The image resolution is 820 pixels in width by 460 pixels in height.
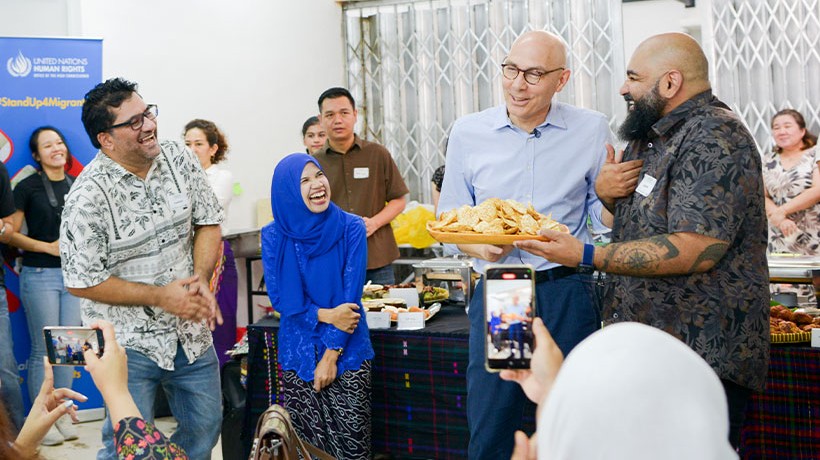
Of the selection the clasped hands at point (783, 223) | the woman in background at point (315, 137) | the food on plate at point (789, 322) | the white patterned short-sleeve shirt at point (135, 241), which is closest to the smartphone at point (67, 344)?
the white patterned short-sleeve shirt at point (135, 241)

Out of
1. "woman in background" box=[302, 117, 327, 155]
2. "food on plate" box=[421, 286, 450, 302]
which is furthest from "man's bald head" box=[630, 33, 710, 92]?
"woman in background" box=[302, 117, 327, 155]

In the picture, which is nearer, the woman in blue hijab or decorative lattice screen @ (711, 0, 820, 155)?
the woman in blue hijab

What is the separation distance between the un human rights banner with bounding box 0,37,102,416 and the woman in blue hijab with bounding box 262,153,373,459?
203 centimetres

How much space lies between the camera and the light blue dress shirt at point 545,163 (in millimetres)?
2736

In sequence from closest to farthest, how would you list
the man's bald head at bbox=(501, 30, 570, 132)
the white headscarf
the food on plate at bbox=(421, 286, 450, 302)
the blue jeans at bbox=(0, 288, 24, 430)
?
the white headscarf < the man's bald head at bbox=(501, 30, 570, 132) < the food on plate at bbox=(421, 286, 450, 302) < the blue jeans at bbox=(0, 288, 24, 430)

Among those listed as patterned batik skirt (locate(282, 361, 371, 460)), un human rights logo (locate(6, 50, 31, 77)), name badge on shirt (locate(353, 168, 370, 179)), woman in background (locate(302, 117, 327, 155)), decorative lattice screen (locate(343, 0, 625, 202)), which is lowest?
patterned batik skirt (locate(282, 361, 371, 460))

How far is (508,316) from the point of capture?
173 centimetres

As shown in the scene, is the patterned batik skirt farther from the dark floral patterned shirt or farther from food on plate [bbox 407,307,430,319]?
the dark floral patterned shirt

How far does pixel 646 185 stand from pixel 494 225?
0.41 meters

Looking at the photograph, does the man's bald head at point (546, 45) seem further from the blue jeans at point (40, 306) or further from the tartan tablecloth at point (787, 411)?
the blue jeans at point (40, 306)

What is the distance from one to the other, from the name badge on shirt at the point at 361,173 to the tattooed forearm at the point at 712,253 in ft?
9.24

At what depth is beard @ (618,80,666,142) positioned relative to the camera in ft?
7.78

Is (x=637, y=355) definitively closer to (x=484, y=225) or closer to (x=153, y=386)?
(x=484, y=225)

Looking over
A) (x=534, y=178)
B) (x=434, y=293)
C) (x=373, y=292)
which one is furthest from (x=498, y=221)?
(x=373, y=292)
